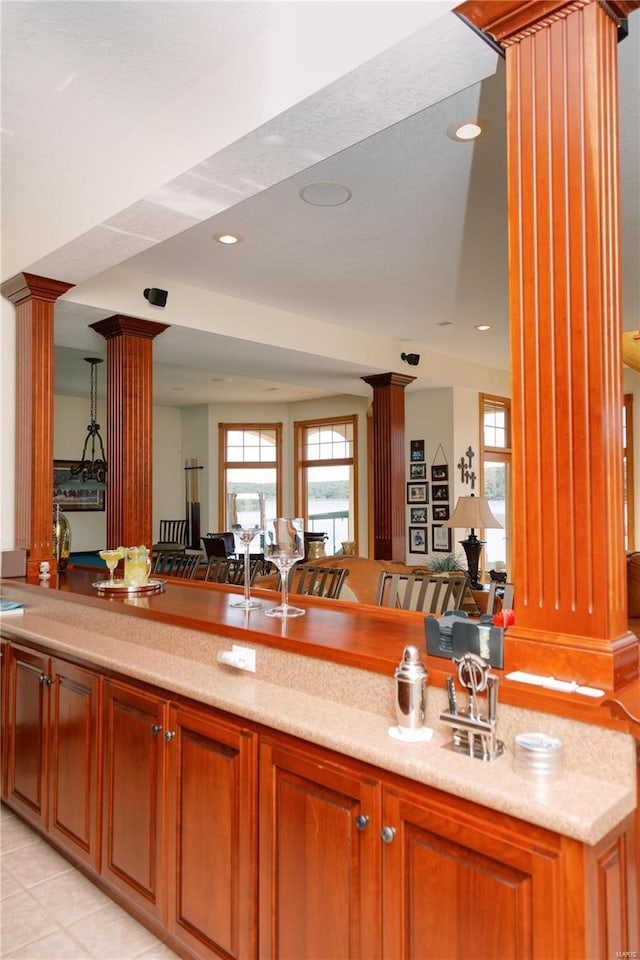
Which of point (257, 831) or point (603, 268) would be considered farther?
point (257, 831)

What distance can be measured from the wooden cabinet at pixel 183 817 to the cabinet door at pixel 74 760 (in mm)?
103

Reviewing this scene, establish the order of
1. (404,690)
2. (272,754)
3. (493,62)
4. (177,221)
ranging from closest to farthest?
(404,690), (272,754), (493,62), (177,221)

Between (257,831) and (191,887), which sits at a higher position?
(257,831)

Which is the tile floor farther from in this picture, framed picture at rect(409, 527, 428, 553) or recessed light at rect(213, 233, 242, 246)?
framed picture at rect(409, 527, 428, 553)

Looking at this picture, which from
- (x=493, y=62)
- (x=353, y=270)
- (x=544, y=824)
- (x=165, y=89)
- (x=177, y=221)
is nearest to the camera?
(x=544, y=824)

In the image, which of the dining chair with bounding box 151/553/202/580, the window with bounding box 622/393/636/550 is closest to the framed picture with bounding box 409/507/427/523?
the window with bounding box 622/393/636/550

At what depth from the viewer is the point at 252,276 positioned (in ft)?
16.2

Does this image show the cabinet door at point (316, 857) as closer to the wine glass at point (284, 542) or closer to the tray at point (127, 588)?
the wine glass at point (284, 542)

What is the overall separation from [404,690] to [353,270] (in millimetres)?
3831

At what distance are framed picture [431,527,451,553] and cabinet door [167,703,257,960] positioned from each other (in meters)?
6.35

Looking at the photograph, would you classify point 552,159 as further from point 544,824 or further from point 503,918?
point 503,918

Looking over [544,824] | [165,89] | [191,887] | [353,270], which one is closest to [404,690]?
[544,824]

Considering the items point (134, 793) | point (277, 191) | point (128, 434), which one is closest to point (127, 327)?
point (128, 434)

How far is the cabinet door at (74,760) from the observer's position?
8.02 feet
